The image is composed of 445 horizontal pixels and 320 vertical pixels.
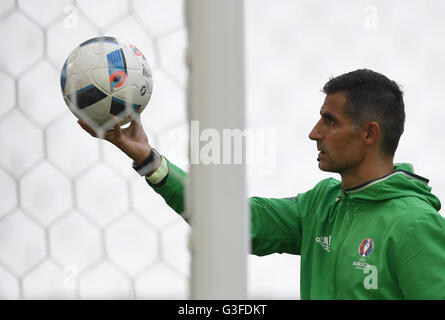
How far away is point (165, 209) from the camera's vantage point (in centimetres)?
154

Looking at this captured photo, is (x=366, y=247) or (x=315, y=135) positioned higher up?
(x=315, y=135)

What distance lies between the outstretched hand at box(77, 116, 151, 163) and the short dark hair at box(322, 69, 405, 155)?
0.36 meters

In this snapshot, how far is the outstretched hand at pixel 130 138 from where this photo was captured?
106 cm

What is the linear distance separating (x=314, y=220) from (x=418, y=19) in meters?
0.69

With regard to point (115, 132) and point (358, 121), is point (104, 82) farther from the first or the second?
point (358, 121)

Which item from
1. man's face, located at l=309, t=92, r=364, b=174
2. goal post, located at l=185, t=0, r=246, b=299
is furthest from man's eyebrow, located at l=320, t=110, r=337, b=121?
goal post, located at l=185, t=0, r=246, b=299

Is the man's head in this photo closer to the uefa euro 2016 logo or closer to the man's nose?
the man's nose

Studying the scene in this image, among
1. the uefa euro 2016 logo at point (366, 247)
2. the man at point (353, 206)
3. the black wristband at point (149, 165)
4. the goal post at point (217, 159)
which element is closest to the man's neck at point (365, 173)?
the man at point (353, 206)

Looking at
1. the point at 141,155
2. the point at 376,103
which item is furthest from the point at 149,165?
the point at 376,103

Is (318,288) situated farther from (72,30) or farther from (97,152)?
(72,30)

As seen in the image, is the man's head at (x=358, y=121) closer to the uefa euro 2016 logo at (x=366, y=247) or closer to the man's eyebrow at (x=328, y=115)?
the man's eyebrow at (x=328, y=115)

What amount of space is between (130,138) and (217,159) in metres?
0.49

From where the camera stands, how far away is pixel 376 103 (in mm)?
1139

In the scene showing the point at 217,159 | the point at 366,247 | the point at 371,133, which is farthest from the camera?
the point at 371,133
